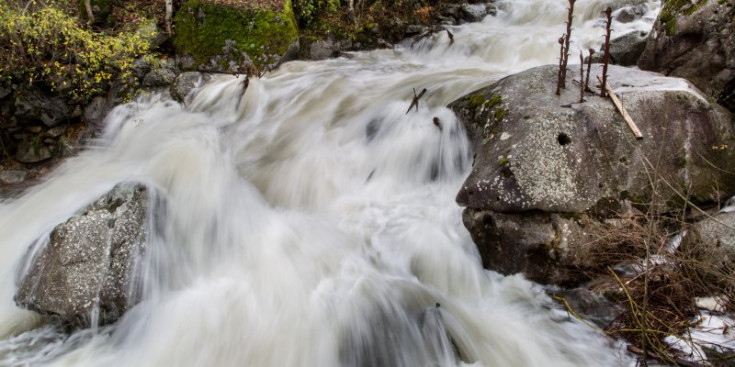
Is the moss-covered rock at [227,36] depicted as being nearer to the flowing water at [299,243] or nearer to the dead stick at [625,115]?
the flowing water at [299,243]

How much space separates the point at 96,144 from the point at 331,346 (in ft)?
19.6

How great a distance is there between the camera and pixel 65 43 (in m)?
6.60

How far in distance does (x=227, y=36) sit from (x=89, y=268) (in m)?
5.93

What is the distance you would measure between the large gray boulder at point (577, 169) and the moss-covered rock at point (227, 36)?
5.74 meters

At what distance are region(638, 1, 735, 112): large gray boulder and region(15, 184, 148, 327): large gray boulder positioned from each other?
6317 mm

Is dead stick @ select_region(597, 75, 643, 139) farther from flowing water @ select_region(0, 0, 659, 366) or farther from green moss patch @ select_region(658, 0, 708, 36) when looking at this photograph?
green moss patch @ select_region(658, 0, 708, 36)

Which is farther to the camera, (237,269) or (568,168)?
(237,269)

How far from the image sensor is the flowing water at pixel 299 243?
3.51 metres

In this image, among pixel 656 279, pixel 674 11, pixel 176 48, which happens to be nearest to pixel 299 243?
pixel 656 279

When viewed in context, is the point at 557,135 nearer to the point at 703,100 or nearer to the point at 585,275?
the point at 585,275

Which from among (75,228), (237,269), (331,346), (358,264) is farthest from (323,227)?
(75,228)

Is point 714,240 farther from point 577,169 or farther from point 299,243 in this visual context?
point 299,243

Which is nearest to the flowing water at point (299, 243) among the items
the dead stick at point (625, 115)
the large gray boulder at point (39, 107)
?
the large gray boulder at point (39, 107)

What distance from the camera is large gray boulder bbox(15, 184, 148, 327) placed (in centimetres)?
373
